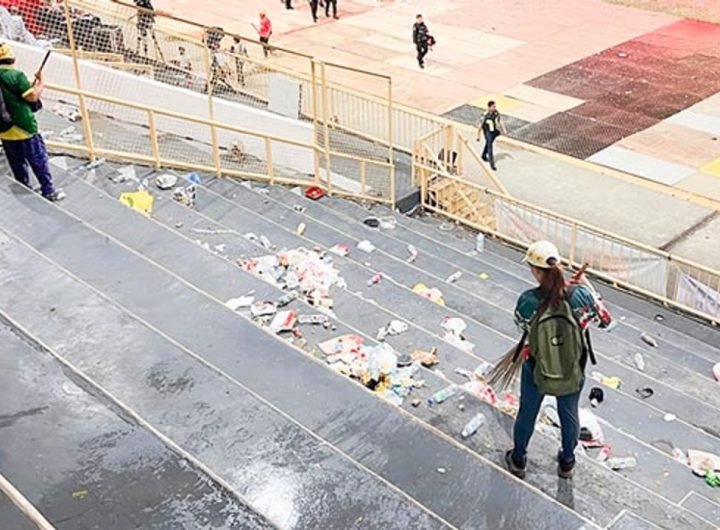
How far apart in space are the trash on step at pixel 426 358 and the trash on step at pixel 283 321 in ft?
3.11

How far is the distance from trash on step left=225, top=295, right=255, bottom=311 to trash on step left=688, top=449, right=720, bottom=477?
3.43 m

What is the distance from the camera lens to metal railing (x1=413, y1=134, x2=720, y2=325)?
10734 mm

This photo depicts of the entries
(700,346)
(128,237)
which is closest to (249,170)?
(128,237)

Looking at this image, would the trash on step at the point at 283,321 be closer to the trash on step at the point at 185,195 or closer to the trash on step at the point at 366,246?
the trash on step at the point at 366,246

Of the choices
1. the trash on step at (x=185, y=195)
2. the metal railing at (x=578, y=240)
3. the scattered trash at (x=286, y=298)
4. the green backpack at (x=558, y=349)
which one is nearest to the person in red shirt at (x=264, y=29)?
the metal railing at (x=578, y=240)

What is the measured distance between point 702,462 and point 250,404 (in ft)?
11.8

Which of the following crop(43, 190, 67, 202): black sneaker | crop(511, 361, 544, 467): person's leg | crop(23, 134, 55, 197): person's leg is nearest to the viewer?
crop(511, 361, 544, 467): person's leg

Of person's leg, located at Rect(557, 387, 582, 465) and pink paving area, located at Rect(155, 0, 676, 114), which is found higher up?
person's leg, located at Rect(557, 387, 582, 465)

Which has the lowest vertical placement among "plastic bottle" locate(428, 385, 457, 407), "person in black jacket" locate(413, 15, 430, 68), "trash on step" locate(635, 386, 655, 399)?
"person in black jacket" locate(413, 15, 430, 68)

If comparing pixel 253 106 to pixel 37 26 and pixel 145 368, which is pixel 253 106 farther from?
pixel 145 368

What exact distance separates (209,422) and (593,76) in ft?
56.2

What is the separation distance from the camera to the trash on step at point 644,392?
823 centimetres

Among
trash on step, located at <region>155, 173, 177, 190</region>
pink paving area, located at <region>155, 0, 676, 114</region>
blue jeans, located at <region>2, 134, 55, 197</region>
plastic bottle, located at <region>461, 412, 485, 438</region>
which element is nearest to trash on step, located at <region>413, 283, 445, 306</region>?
trash on step, located at <region>155, 173, 177, 190</region>

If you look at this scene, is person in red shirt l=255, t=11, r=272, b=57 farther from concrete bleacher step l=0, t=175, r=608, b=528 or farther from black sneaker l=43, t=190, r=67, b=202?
concrete bleacher step l=0, t=175, r=608, b=528
